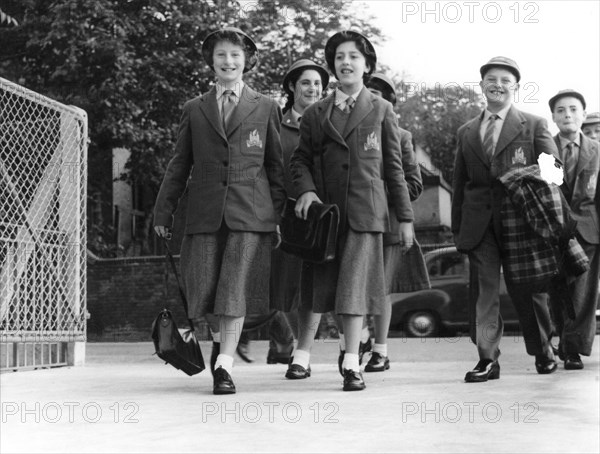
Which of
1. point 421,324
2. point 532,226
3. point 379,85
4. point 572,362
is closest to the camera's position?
point 532,226

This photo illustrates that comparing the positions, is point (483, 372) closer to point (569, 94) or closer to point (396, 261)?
point (396, 261)

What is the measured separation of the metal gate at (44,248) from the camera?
914cm

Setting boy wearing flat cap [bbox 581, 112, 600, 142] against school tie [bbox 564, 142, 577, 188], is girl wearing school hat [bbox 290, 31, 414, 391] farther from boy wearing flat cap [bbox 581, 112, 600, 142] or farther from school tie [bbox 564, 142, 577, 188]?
boy wearing flat cap [bbox 581, 112, 600, 142]

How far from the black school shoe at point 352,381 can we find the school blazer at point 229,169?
40.9 inches

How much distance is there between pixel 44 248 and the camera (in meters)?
9.54

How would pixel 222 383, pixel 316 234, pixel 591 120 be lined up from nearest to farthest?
pixel 222 383 → pixel 316 234 → pixel 591 120

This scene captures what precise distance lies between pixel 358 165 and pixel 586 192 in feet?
8.97

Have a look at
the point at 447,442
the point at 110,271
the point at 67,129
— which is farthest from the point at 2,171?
the point at 110,271

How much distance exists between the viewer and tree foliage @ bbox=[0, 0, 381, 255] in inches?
914

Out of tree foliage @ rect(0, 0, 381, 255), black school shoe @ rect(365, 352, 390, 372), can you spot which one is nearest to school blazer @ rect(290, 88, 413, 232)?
black school shoe @ rect(365, 352, 390, 372)

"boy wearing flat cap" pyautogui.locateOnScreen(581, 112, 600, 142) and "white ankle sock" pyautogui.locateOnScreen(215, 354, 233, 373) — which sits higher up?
"boy wearing flat cap" pyautogui.locateOnScreen(581, 112, 600, 142)

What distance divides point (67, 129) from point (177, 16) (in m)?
14.7

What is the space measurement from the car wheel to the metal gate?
12.1 metres

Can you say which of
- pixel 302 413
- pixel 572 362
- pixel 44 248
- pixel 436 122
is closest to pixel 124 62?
pixel 44 248
